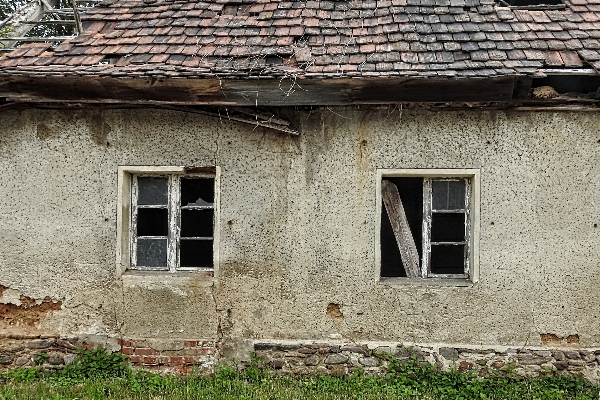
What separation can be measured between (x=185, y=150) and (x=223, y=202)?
0.66m

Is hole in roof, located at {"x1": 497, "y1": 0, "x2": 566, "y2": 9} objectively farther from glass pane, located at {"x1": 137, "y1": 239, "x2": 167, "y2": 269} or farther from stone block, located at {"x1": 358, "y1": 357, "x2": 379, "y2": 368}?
glass pane, located at {"x1": 137, "y1": 239, "x2": 167, "y2": 269}

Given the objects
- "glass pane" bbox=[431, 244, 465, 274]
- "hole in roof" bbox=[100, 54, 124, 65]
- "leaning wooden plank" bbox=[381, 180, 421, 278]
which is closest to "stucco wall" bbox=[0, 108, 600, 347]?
"leaning wooden plank" bbox=[381, 180, 421, 278]

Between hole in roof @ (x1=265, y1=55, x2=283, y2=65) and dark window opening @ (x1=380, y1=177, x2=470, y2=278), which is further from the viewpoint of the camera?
dark window opening @ (x1=380, y1=177, x2=470, y2=278)

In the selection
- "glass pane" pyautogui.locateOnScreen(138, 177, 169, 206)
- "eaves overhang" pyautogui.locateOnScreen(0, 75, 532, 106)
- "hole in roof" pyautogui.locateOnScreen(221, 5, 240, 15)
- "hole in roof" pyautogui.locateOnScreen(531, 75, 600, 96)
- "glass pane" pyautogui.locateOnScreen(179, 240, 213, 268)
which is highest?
"hole in roof" pyautogui.locateOnScreen(221, 5, 240, 15)

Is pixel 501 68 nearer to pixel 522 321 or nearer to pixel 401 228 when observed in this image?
pixel 401 228

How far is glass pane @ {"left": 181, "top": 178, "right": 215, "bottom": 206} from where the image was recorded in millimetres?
4996

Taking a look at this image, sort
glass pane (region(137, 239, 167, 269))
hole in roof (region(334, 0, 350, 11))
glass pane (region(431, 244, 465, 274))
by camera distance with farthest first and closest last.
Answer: glass pane (region(431, 244, 465, 274))
hole in roof (region(334, 0, 350, 11))
glass pane (region(137, 239, 167, 269))

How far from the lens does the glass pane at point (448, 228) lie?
5.19m

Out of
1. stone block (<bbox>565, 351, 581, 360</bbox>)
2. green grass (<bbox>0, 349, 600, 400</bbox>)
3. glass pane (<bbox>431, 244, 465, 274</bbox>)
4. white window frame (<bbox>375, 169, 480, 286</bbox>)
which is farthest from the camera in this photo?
glass pane (<bbox>431, 244, 465, 274</bbox>)

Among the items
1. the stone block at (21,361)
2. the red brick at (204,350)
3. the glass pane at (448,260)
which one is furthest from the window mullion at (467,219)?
the stone block at (21,361)

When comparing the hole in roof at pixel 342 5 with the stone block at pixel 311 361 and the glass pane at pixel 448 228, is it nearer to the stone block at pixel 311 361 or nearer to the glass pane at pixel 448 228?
the glass pane at pixel 448 228

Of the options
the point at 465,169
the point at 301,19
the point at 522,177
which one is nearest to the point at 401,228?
the point at 465,169

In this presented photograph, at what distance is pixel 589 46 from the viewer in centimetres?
448

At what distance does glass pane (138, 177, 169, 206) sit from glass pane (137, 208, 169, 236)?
95 mm
